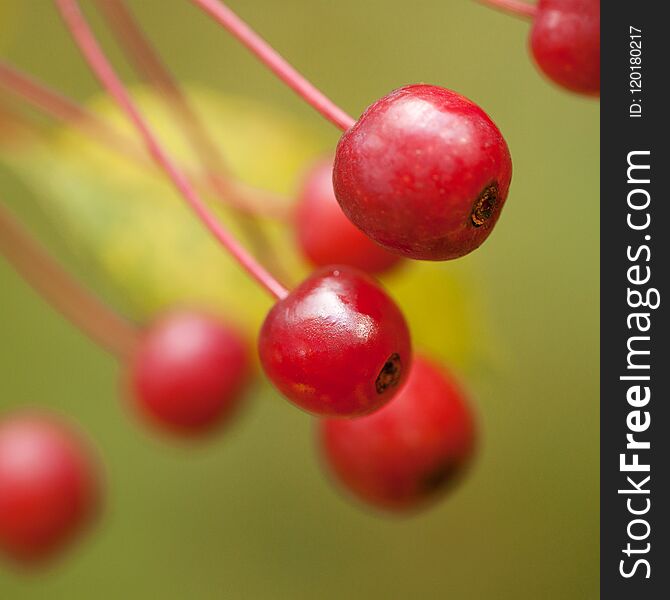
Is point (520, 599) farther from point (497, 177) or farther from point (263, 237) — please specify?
point (497, 177)

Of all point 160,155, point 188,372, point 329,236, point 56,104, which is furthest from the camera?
point 188,372

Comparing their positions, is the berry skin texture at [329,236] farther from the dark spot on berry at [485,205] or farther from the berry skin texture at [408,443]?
the dark spot on berry at [485,205]

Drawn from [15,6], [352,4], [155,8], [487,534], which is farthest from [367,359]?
[155,8]

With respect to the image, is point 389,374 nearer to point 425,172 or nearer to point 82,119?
point 425,172

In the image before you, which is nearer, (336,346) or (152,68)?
(336,346)

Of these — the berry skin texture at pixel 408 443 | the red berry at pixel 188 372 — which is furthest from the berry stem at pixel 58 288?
the berry skin texture at pixel 408 443

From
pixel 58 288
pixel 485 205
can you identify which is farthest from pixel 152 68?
pixel 485 205

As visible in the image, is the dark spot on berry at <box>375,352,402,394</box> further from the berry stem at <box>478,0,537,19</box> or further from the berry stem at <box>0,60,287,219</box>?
the berry stem at <box>0,60,287,219</box>

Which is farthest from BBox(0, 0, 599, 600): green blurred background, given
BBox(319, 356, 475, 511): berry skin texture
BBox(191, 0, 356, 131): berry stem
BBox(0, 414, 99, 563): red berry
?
BBox(191, 0, 356, 131): berry stem

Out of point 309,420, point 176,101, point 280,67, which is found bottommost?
point 280,67
